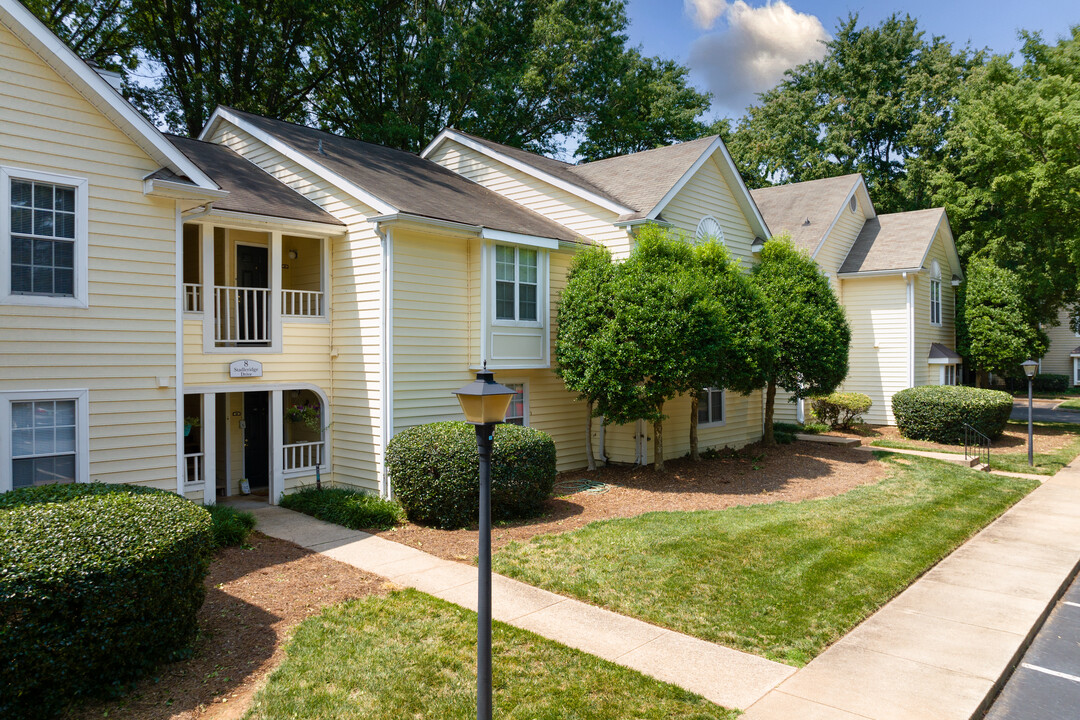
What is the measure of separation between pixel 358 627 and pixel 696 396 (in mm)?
9858

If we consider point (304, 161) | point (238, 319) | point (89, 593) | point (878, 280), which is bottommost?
point (89, 593)

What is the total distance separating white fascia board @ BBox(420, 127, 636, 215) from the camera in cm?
1489

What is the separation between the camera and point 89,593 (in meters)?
5.00

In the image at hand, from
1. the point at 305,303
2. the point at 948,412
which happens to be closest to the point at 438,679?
the point at 305,303

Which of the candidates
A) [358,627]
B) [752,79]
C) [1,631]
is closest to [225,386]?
[358,627]

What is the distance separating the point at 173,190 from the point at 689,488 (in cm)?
1043

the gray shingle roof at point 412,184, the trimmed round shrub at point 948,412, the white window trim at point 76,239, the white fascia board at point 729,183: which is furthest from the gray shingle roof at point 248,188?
the trimmed round shrub at point 948,412

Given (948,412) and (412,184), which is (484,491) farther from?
(948,412)

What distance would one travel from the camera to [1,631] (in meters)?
4.59

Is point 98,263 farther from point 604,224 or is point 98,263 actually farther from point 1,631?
point 604,224

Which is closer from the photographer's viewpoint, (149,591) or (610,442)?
(149,591)

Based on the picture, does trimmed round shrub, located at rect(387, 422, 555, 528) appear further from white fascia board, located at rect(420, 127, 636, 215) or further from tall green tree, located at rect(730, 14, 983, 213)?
tall green tree, located at rect(730, 14, 983, 213)

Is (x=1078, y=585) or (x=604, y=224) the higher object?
(x=604, y=224)

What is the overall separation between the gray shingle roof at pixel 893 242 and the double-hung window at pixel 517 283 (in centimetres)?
1483
